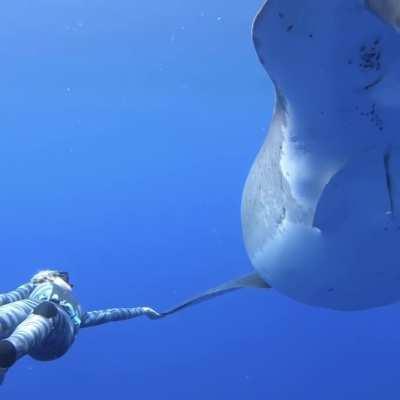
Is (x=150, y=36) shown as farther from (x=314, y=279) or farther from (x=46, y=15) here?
(x=314, y=279)

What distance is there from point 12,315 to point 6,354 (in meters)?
0.72

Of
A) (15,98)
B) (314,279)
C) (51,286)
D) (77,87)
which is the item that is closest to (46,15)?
(77,87)

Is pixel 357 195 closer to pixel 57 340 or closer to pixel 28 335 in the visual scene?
pixel 28 335

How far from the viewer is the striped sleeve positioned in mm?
4133

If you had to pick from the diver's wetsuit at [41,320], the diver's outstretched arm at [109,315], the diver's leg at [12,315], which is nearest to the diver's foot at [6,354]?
the diver's wetsuit at [41,320]

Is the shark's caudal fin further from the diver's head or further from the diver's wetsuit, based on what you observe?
the diver's head

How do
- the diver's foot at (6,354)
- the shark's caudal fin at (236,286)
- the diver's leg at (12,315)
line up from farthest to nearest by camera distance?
the shark's caudal fin at (236,286)
the diver's leg at (12,315)
the diver's foot at (6,354)

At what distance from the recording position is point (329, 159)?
5.16ft

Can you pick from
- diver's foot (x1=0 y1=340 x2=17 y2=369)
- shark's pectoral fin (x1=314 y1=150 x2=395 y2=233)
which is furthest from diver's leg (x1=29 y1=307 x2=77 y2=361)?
shark's pectoral fin (x1=314 y1=150 x2=395 y2=233)

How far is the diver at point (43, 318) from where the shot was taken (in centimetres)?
267

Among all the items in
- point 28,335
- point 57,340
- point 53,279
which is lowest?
point 57,340

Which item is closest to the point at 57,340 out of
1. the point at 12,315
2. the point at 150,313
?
the point at 12,315

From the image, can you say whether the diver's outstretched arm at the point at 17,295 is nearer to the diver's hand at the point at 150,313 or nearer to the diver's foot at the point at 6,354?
the diver's hand at the point at 150,313

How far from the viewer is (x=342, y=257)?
6.49 ft
